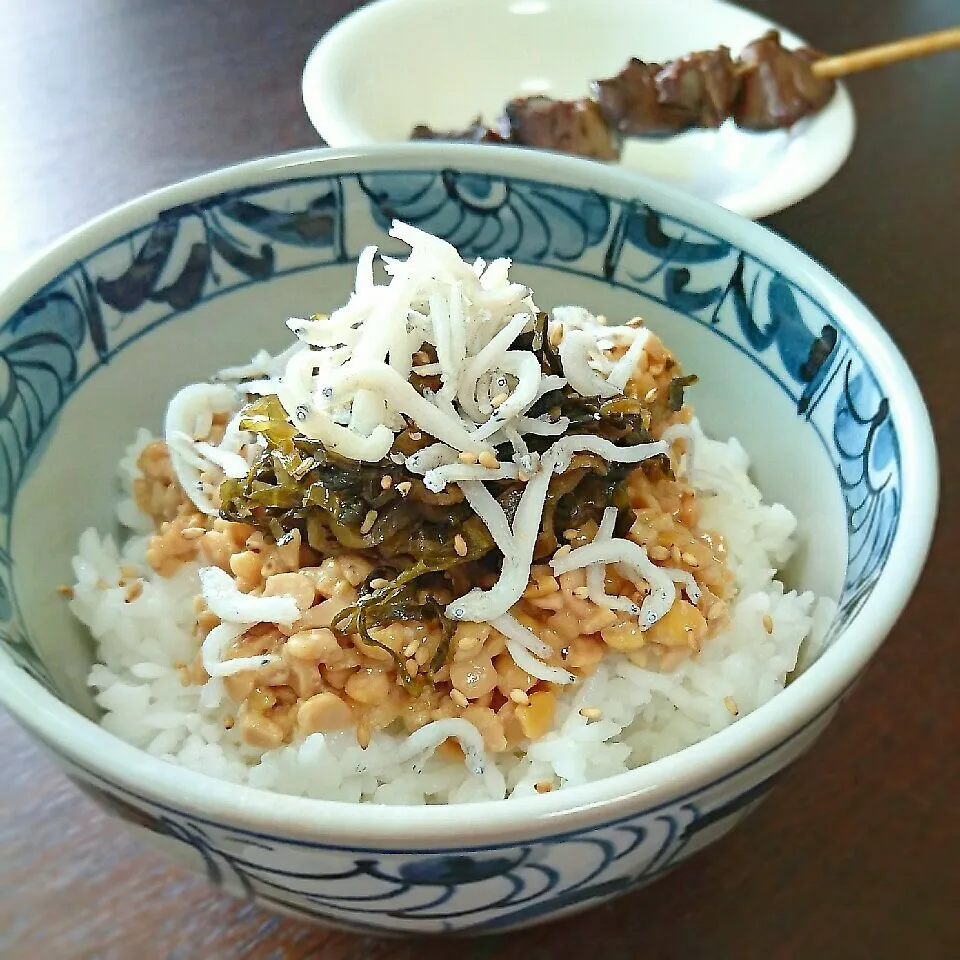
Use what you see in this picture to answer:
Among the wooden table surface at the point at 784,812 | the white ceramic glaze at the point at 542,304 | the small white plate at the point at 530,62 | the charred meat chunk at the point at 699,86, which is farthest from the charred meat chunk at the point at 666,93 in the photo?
the white ceramic glaze at the point at 542,304

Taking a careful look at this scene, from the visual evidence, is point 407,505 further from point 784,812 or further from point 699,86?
point 699,86

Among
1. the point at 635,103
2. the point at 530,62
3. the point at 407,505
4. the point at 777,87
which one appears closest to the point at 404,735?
the point at 407,505

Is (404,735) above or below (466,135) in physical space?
below

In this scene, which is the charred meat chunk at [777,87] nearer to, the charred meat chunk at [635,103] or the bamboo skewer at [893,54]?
the bamboo skewer at [893,54]

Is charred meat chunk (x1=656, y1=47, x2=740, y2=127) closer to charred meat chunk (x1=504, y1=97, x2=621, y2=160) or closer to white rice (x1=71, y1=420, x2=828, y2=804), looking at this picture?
charred meat chunk (x1=504, y1=97, x2=621, y2=160)

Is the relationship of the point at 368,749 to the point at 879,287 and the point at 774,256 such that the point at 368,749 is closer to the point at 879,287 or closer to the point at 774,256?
the point at 774,256

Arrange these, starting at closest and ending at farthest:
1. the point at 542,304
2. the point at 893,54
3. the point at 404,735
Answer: the point at 404,735, the point at 542,304, the point at 893,54
